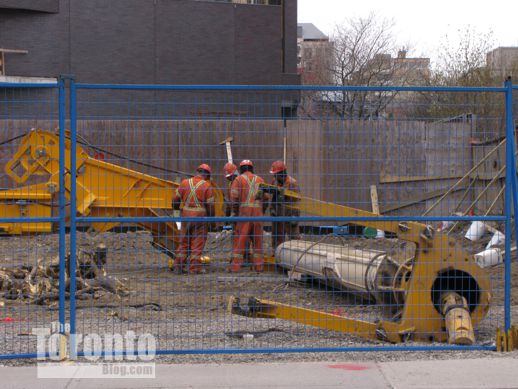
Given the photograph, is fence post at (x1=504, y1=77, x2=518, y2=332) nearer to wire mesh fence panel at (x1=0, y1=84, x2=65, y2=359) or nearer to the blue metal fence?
the blue metal fence

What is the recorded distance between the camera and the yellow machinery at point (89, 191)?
11422mm

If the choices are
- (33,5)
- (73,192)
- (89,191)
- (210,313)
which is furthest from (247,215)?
(33,5)

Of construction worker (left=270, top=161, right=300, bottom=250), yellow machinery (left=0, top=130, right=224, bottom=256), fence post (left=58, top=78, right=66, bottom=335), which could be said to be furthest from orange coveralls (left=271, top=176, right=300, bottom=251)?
fence post (left=58, top=78, right=66, bottom=335)

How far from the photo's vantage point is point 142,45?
2930 cm

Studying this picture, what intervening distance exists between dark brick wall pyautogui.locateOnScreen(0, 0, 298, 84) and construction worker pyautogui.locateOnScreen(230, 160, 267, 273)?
18.1 m

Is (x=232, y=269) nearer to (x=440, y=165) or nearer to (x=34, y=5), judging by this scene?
(x=440, y=165)

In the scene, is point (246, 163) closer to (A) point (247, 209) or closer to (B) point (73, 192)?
(A) point (247, 209)

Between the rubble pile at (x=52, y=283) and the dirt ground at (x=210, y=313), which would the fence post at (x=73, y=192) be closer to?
the dirt ground at (x=210, y=313)

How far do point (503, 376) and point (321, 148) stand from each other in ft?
8.60

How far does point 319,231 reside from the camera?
9.97 metres

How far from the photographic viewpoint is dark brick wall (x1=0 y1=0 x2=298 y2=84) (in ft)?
91.1

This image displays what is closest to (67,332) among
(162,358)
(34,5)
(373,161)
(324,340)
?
(162,358)

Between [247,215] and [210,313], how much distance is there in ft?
7.46

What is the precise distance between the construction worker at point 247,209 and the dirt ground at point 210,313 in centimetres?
27
